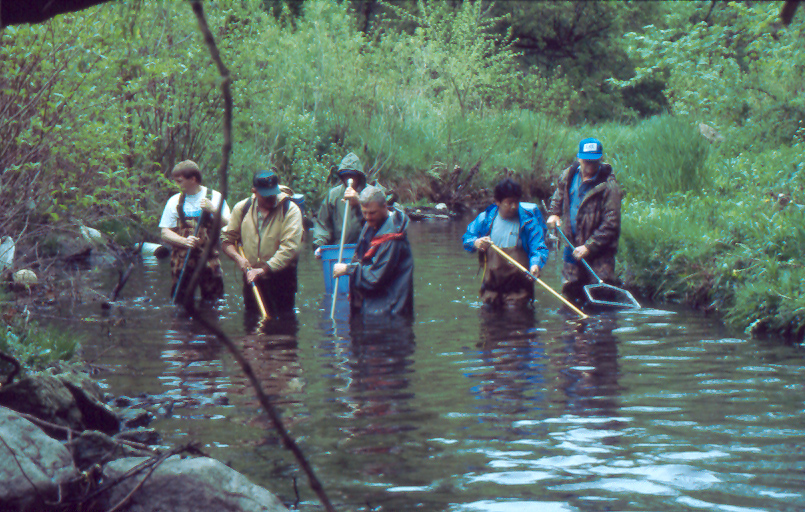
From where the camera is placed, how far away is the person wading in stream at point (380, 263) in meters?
10.2

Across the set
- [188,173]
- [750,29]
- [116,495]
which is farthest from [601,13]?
[116,495]

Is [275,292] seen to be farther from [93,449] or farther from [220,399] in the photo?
[93,449]

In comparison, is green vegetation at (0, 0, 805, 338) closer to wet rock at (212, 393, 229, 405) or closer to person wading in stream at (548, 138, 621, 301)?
person wading in stream at (548, 138, 621, 301)

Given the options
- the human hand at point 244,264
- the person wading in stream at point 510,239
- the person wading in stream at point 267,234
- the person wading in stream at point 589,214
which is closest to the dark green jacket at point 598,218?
the person wading in stream at point 589,214

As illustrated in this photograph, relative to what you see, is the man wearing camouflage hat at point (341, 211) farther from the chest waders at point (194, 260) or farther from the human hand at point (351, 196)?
the chest waders at point (194, 260)

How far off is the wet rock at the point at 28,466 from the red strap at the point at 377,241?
560 cm

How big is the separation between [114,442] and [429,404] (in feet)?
8.17

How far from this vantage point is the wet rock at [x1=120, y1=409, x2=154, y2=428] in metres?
6.62

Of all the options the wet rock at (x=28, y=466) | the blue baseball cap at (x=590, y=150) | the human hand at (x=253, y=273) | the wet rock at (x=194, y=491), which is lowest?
the wet rock at (x=194, y=491)

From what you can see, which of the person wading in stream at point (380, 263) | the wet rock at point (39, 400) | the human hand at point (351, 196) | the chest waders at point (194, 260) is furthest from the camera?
the chest waders at point (194, 260)

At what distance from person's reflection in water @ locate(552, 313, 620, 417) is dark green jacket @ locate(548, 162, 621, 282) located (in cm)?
60

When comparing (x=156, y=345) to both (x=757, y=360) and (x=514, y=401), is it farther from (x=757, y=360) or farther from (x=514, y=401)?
(x=757, y=360)

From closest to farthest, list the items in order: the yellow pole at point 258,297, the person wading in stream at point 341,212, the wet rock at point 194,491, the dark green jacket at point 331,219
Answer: the wet rock at point 194,491
the yellow pole at point 258,297
the person wading in stream at point 341,212
the dark green jacket at point 331,219

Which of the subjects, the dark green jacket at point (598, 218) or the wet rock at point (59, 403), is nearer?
the wet rock at point (59, 403)
